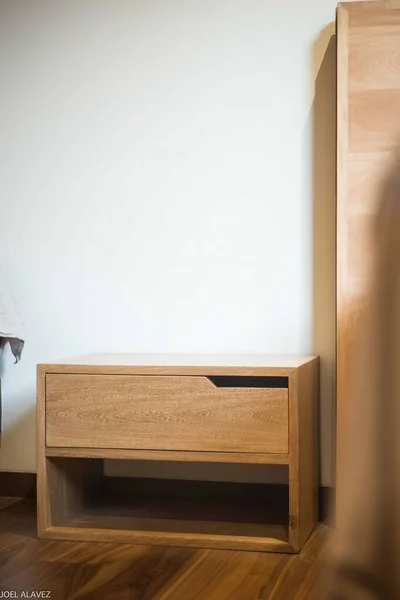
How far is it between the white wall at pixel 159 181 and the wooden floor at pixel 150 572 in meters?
0.56

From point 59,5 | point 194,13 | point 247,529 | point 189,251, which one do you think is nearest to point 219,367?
point 247,529

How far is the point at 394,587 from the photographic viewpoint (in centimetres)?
53

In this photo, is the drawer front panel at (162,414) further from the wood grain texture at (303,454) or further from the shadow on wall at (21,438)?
the shadow on wall at (21,438)

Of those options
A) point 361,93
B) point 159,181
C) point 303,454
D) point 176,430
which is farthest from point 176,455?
point 361,93

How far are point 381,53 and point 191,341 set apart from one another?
39.1 inches

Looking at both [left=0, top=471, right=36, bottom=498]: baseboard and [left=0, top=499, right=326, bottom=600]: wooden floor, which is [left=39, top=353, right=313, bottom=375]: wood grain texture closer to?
[left=0, top=499, right=326, bottom=600]: wooden floor

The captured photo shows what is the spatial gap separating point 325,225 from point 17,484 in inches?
49.7

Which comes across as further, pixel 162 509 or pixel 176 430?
pixel 162 509

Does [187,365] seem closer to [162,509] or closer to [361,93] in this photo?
[162,509]

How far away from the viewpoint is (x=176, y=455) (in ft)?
6.03

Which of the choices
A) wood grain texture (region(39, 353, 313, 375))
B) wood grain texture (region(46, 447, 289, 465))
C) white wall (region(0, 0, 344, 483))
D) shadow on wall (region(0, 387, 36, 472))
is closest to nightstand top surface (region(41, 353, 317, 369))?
wood grain texture (region(39, 353, 313, 375))

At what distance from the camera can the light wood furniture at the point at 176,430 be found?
1.80 metres

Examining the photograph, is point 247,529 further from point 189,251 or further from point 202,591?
point 189,251

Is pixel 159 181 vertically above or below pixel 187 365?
above
